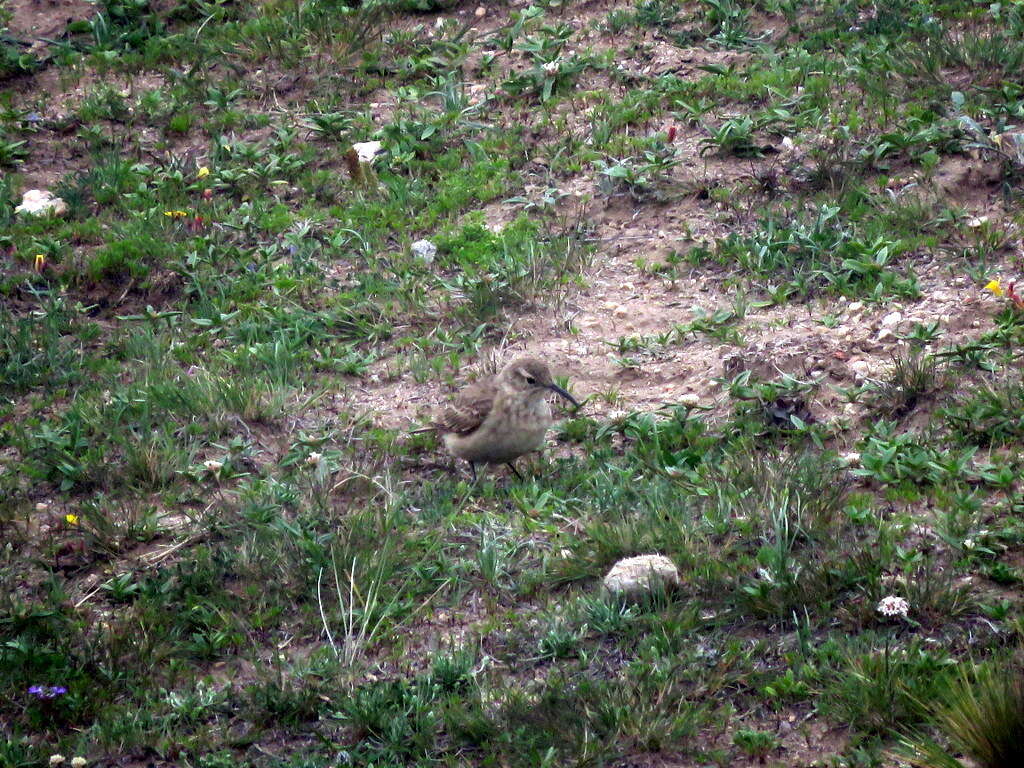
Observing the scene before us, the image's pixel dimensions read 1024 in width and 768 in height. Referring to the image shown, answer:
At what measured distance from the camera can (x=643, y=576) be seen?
5.84 metres

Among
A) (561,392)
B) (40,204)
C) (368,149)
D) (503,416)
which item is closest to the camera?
(503,416)

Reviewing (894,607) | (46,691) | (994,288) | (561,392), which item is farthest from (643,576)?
(994,288)

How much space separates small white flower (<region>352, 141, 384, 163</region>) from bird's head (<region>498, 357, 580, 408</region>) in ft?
11.4

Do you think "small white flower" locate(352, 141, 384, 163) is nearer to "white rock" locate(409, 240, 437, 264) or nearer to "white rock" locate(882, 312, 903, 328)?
"white rock" locate(409, 240, 437, 264)

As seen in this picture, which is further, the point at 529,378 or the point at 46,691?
the point at 529,378

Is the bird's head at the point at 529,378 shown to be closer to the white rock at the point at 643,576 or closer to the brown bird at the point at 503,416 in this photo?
the brown bird at the point at 503,416

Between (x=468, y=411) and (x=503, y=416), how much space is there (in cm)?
31

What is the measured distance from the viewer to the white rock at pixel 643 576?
19.0ft

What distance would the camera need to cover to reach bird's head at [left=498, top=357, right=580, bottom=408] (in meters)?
7.59

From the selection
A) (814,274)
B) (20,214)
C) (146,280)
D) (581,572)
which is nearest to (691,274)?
(814,274)

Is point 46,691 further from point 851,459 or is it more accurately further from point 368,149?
point 368,149

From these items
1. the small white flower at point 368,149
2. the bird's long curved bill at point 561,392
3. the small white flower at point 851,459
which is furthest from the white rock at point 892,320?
the small white flower at point 368,149

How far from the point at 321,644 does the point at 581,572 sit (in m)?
1.26

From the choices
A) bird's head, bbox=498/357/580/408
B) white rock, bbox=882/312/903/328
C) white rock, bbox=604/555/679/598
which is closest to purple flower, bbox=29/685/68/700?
white rock, bbox=604/555/679/598
